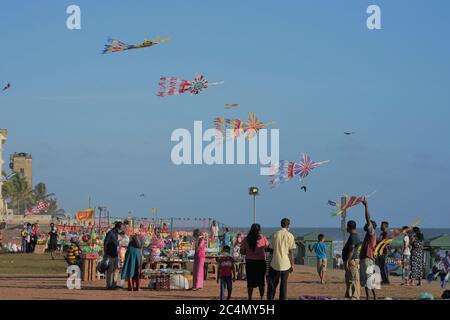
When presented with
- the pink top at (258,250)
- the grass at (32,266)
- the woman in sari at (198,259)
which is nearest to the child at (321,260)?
the woman in sari at (198,259)

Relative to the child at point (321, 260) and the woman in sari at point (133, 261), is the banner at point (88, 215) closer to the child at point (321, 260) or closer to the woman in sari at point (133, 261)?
the child at point (321, 260)

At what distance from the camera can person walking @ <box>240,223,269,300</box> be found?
53.9 ft

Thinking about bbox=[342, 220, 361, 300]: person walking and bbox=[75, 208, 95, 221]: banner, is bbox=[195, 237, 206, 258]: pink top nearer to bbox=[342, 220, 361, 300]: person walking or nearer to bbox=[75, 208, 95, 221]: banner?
bbox=[342, 220, 361, 300]: person walking

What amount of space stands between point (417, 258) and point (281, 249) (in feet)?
25.6

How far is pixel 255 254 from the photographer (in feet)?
54.0

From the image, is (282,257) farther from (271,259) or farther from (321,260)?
(321,260)

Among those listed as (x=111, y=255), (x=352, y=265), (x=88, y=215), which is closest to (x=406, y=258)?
(x=352, y=265)

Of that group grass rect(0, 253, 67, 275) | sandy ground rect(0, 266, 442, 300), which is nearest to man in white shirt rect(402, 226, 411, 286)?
sandy ground rect(0, 266, 442, 300)

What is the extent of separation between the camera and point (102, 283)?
22484mm

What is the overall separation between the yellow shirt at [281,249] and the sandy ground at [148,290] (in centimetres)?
254

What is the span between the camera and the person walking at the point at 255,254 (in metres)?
16.4
